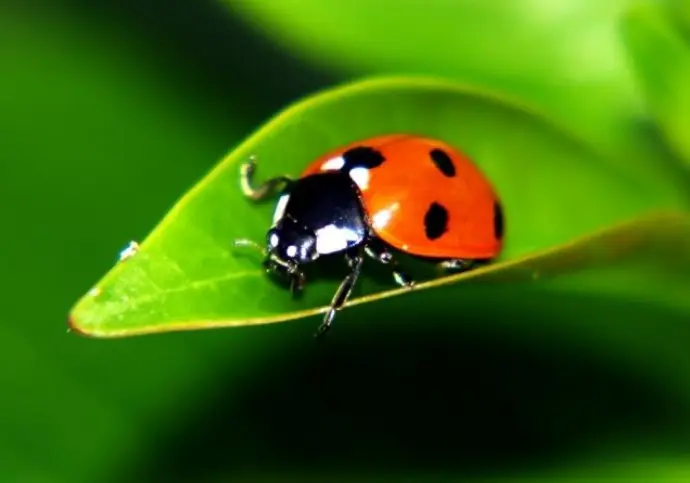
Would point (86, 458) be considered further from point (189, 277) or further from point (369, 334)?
point (189, 277)

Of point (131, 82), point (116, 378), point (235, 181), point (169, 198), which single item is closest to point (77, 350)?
point (116, 378)

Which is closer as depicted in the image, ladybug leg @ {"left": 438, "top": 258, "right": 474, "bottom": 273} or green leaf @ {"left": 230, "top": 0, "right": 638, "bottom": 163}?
ladybug leg @ {"left": 438, "top": 258, "right": 474, "bottom": 273}

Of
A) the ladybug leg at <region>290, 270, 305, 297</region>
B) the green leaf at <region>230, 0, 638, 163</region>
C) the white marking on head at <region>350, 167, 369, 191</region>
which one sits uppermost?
the green leaf at <region>230, 0, 638, 163</region>

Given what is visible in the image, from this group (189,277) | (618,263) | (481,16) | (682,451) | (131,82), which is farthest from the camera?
(131,82)

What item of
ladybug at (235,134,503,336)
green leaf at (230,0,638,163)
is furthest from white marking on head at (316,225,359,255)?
green leaf at (230,0,638,163)

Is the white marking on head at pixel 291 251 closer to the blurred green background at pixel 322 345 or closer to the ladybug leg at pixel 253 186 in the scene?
the ladybug leg at pixel 253 186

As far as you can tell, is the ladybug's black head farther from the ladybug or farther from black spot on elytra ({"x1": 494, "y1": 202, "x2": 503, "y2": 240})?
black spot on elytra ({"x1": 494, "y1": 202, "x2": 503, "y2": 240})
